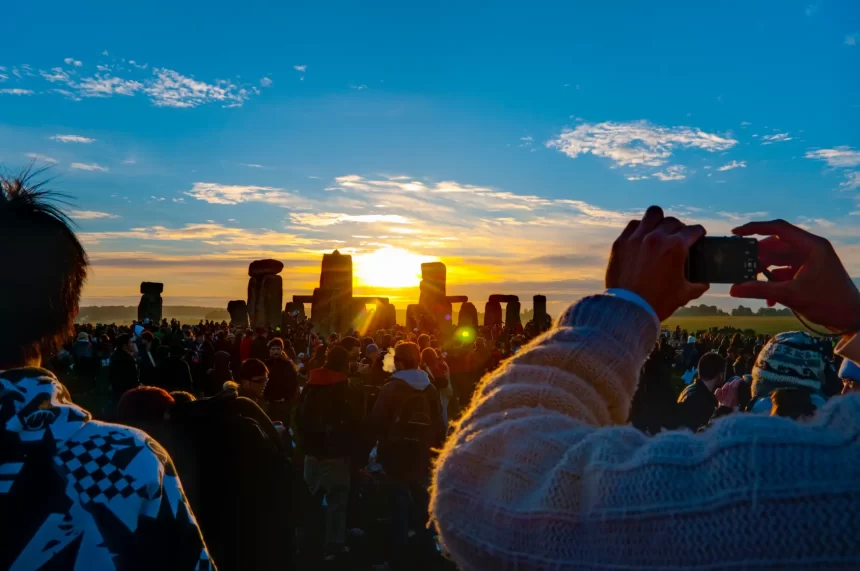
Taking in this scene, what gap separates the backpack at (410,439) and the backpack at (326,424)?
459 mm

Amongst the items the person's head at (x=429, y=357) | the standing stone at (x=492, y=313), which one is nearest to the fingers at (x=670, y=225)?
the person's head at (x=429, y=357)

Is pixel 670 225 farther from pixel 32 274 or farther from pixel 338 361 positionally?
pixel 338 361

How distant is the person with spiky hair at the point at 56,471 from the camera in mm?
1625

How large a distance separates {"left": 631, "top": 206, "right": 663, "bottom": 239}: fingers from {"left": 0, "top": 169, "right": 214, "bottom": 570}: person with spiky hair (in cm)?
135

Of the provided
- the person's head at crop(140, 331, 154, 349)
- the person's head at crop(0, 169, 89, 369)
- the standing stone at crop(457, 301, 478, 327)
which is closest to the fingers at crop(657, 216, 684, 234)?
the person's head at crop(0, 169, 89, 369)

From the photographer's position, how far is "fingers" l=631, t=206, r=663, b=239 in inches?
48.9

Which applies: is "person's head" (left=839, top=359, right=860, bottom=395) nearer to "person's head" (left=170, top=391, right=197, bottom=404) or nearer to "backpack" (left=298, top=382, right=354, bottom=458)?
"person's head" (left=170, top=391, right=197, bottom=404)

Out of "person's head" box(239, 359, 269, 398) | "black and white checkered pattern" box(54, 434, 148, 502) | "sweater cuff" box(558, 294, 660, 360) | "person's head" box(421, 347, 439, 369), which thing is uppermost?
"sweater cuff" box(558, 294, 660, 360)

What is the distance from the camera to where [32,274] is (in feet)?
6.40

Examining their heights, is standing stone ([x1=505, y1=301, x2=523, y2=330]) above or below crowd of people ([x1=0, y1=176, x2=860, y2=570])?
below

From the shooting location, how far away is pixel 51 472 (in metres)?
1.66

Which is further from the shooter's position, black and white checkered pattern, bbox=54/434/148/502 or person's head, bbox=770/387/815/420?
person's head, bbox=770/387/815/420

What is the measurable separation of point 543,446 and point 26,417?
1338 millimetres

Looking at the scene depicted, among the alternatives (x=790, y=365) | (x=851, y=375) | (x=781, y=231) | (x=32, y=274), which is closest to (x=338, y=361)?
(x=790, y=365)
